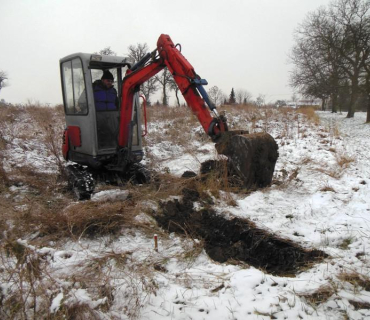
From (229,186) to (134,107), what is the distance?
244 centimetres

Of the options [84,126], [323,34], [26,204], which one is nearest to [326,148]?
[84,126]

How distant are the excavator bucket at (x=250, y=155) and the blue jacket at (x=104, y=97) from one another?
95.1 inches

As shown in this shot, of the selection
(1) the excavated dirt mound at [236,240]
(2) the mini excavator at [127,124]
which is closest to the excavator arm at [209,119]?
(2) the mini excavator at [127,124]

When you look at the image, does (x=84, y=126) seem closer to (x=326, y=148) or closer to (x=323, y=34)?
(x=326, y=148)

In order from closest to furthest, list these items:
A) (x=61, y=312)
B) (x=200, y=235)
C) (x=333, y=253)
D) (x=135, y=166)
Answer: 1. (x=61, y=312)
2. (x=333, y=253)
3. (x=200, y=235)
4. (x=135, y=166)

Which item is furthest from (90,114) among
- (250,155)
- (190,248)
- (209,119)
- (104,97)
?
(190,248)

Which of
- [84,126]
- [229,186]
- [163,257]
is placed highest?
[84,126]

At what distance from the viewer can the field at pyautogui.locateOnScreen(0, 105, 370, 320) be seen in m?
2.08

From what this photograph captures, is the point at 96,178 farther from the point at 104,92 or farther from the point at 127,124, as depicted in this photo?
the point at 104,92

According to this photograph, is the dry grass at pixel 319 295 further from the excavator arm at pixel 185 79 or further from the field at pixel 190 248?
the excavator arm at pixel 185 79

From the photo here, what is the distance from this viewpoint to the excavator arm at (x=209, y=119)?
4.05 metres

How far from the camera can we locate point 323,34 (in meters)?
20.8

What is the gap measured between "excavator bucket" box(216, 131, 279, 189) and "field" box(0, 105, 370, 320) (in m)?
0.24

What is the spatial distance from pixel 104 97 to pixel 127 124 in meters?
0.73
